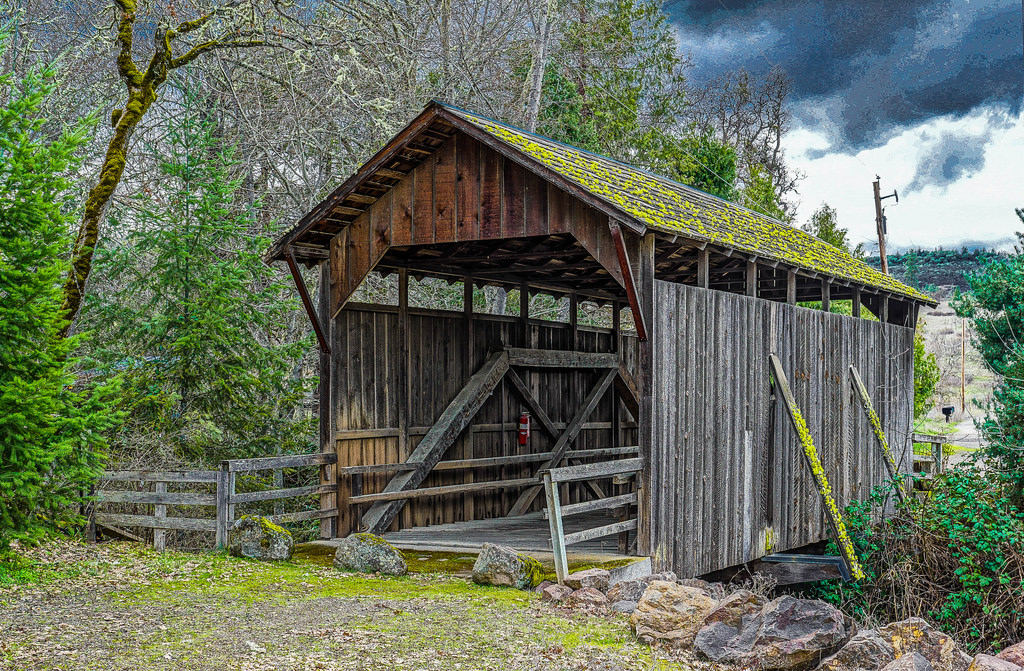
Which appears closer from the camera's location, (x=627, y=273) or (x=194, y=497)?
(x=627, y=273)

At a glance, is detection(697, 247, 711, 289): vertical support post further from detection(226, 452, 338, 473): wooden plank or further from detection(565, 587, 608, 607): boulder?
detection(226, 452, 338, 473): wooden plank

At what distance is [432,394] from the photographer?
12227mm

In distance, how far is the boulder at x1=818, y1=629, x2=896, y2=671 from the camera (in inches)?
258

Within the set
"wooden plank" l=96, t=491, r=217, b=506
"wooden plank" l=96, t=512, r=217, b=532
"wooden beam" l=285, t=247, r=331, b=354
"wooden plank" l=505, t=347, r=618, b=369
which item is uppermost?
"wooden beam" l=285, t=247, r=331, b=354

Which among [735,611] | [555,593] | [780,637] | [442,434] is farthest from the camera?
[442,434]

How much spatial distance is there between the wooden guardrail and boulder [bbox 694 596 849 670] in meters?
1.77

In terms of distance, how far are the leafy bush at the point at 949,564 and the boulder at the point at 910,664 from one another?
3.98 meters

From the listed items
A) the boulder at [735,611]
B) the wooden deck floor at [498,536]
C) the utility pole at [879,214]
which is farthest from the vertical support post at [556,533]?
the utility pole at [879,214]

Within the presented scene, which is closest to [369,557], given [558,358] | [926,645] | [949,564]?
[926,645]

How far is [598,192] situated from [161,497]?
5542 mm

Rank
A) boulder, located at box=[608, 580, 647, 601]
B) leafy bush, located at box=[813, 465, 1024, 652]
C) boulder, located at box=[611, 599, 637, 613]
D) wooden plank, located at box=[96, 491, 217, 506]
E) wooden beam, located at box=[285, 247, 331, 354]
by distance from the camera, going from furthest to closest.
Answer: leafy bush, located at box=[813, 465, 1024, 652] → wooden beam, located at box=[285, 247, 331, 354] → wooden plank, located at box=[96, 491, 217, 506] → boulder, located at box=[608, 580, 647, 601] → boulder, located at box=[611, 599, 637, 613]

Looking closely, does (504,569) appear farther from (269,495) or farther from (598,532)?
(269,495)

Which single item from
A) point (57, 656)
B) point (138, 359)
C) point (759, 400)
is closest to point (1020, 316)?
point (759, 400)

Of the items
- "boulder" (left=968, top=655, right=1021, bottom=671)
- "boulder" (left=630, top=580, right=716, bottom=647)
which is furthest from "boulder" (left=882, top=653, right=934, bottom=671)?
"boulder" (left=630, top=580, right=716, bottom=647)
